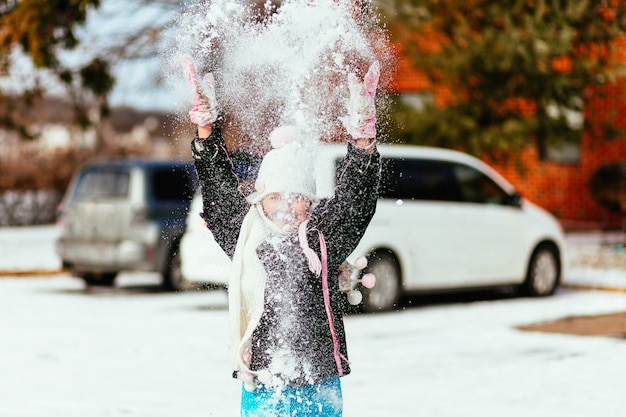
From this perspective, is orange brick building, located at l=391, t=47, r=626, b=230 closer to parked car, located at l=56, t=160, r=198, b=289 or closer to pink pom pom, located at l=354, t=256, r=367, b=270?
parked car, located at l=56, t=160, r=198, b=289

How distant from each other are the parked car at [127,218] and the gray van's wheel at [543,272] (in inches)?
174

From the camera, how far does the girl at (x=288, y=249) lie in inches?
189

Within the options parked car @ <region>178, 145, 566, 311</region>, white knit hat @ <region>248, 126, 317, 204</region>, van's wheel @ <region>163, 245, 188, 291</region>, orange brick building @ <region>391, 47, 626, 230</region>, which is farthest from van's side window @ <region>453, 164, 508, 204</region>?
orange brick building @ <region>391, 47, 626, 230</region>

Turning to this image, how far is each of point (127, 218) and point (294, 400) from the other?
10.5 meters

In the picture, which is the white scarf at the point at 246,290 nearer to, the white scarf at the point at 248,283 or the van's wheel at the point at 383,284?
the white scarf at the point at 248,283

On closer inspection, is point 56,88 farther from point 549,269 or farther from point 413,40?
point 549,269

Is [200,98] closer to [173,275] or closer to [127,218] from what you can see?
[127,218]

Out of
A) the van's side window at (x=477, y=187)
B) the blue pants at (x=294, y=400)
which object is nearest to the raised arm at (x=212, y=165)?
the blue pants at (x=294, y=400)

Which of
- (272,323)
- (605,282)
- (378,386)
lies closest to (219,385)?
(378,386)

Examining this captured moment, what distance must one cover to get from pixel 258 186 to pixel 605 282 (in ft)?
39.3

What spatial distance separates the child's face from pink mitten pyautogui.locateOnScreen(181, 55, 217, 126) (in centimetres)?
42

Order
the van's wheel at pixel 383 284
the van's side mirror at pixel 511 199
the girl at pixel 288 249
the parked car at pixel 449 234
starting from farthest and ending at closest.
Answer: the van's side mirror at pixel 511 199, the parked car at pixel 449 234, the van's wheel at pixel 383 284, the girl at pixel 288 249

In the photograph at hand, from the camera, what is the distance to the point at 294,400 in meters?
4.85

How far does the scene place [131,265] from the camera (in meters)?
15.0
